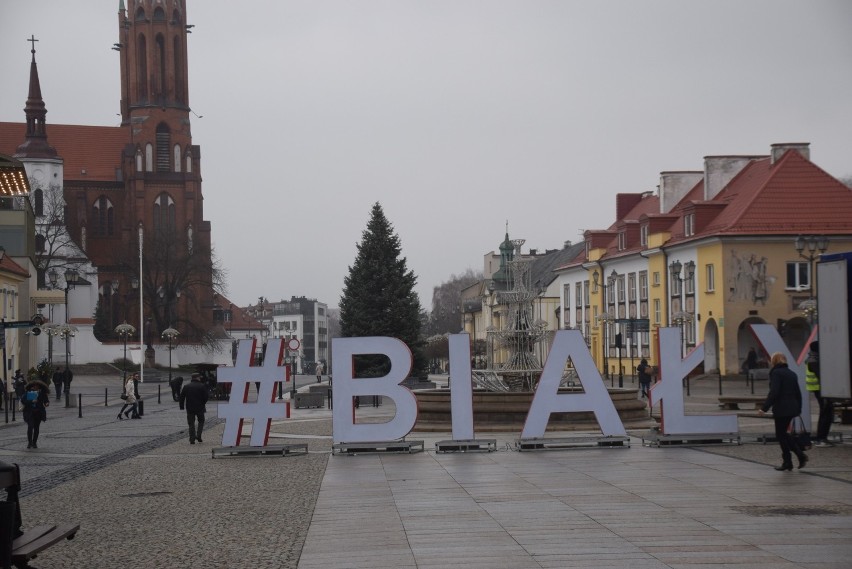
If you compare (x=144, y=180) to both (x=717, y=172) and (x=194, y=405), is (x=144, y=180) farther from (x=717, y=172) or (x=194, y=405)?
(x=194, y=405)

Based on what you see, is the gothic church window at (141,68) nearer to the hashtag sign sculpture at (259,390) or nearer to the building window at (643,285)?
the building window at (643,285)

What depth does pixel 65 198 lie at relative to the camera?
11469cm

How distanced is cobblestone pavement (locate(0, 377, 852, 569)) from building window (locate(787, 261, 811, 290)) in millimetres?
29184

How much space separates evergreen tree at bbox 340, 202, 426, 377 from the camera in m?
63.6

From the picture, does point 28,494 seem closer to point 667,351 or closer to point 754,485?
point 754,485

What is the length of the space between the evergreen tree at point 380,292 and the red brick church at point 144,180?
43118 millimetres

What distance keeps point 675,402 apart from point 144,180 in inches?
3759

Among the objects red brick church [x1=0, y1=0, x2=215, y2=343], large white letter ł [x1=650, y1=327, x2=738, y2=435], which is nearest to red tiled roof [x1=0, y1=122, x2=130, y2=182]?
red brick church [x1=0, y1=0, x2=215, y2=343]

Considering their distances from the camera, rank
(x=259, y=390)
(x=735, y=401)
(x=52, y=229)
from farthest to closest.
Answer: (x=52, y=229), (x=735, y=401), (x=259, y=390)

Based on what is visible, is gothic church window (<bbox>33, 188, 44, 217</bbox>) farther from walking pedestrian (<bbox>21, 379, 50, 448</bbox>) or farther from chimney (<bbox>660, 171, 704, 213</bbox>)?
walking pedestrian (<bbox>21, 379, 50, 448</bbox>)

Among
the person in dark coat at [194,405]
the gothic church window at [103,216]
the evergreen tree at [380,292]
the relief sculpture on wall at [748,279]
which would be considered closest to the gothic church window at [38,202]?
the gothic church window at [103,216]

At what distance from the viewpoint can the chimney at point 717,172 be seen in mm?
65438

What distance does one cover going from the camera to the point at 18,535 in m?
8.83

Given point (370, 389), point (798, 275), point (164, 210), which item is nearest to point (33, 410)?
point (370, 389)
